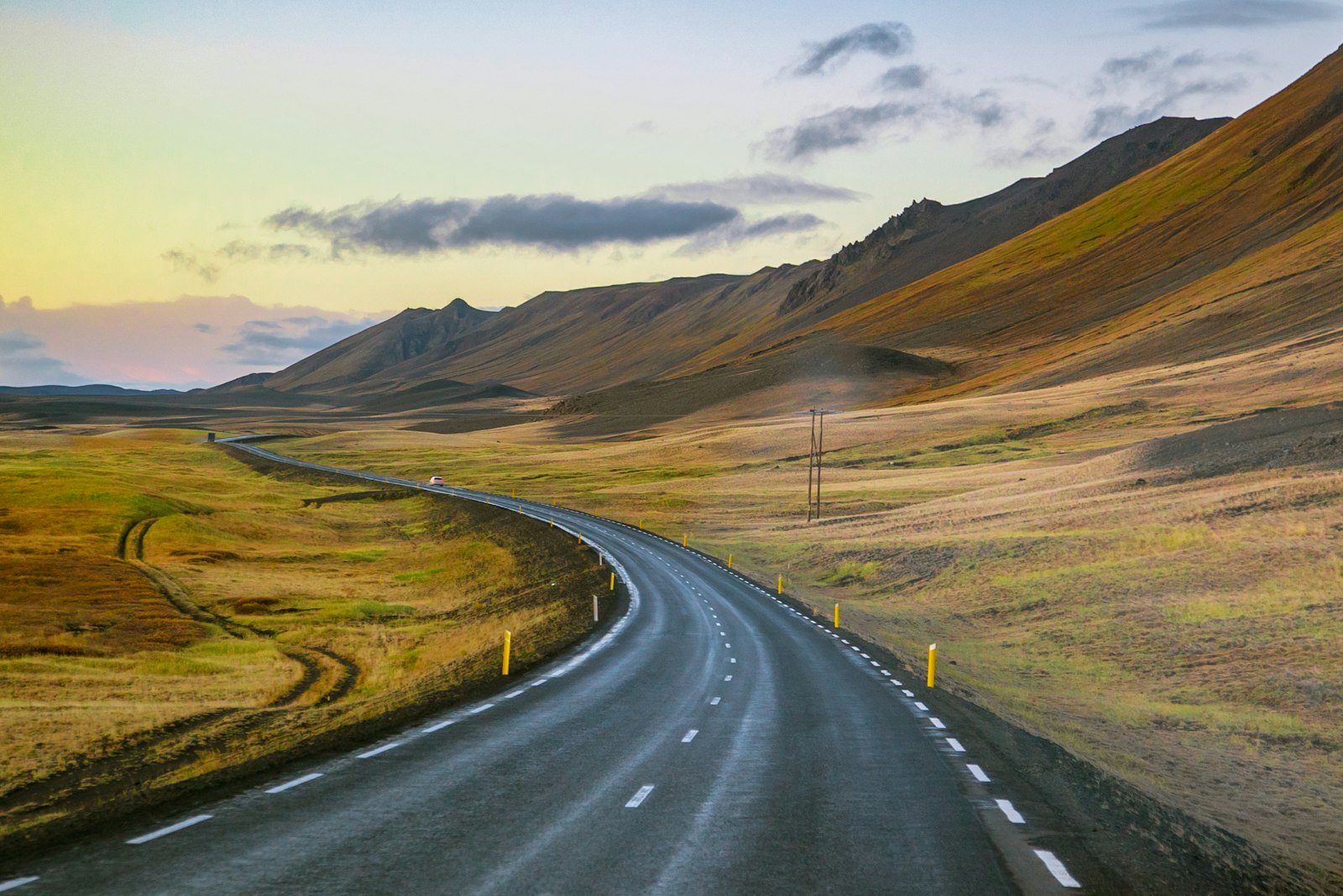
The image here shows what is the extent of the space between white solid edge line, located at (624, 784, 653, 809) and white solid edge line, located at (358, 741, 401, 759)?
13.6 feet

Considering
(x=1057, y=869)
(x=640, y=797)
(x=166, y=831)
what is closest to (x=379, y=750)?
(x=640, y=797)

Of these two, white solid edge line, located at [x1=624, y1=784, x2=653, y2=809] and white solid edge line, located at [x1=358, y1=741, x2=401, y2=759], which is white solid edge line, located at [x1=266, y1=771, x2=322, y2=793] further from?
white solid edge line, located at [x1=624, y1=784, x2=653, y2=809]

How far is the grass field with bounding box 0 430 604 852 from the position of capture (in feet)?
61.6

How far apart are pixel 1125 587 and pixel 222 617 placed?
126 ft

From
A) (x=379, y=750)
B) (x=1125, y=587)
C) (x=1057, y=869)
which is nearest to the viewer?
(x=1057, y=869)

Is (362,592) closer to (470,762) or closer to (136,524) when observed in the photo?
(136,524)

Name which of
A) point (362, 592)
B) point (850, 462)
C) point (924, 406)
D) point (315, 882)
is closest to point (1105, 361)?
point (924, 406)

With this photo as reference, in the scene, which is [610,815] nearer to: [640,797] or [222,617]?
[640,797]

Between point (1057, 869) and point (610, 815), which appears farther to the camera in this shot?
point (610, 815)

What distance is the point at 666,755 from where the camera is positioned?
54.3 feet

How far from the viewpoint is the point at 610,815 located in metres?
12.4

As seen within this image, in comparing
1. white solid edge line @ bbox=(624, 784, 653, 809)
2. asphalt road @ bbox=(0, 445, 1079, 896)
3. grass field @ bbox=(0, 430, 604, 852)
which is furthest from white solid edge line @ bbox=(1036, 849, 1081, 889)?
grass field @ bbox=(0, 430, 604, 852)

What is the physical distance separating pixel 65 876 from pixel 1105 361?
660ft

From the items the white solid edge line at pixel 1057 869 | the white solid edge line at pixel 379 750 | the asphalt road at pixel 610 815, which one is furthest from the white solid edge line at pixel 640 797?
the white solid edge line at pixel 1057 869
